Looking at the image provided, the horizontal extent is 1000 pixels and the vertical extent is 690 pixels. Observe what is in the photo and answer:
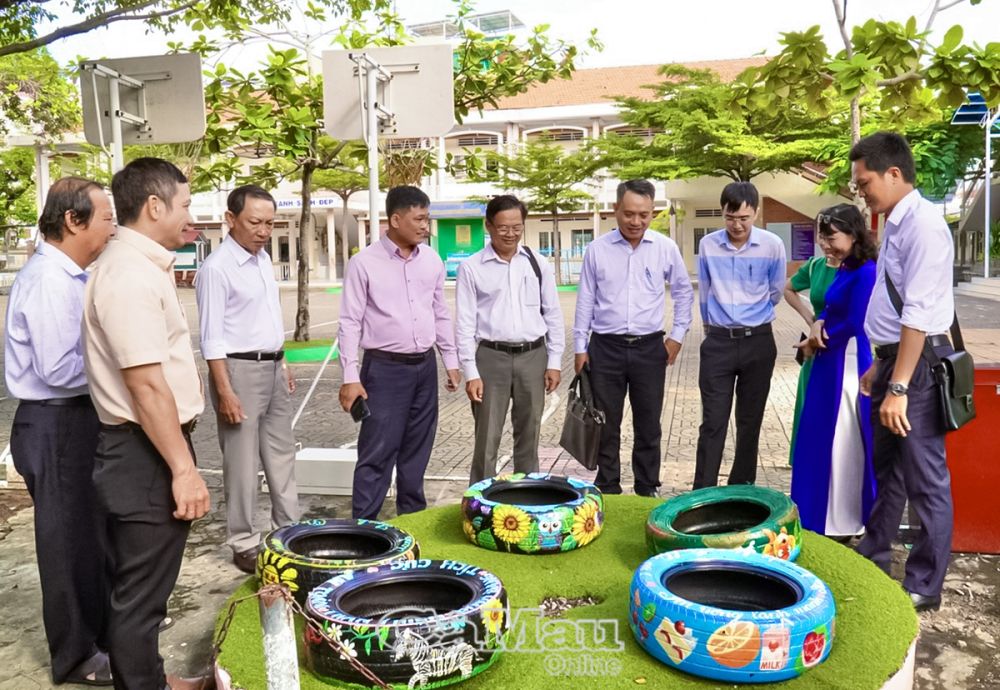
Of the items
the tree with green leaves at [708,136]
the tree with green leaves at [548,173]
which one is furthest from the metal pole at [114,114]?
the tree with green leaves at [548,173]

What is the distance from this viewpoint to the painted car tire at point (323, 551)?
141 inches

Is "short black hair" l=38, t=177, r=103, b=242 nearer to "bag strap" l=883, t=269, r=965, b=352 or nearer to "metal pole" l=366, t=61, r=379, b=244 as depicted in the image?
"metal pole" l=366, t=61, r=379, b=244

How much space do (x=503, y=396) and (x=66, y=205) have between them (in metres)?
2.68

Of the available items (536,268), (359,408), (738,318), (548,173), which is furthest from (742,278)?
(548,173)

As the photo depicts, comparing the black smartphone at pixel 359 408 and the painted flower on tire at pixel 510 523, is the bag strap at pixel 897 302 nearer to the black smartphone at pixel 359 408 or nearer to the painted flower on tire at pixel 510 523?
the painted flower on tire at pixel 510 523

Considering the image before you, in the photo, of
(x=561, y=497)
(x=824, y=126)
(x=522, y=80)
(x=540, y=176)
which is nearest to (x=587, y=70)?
(x=540, y=176)

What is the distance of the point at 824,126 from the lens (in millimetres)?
28953

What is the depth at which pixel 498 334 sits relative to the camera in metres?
5.32

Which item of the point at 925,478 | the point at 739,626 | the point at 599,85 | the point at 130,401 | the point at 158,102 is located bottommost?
the point at 739,626

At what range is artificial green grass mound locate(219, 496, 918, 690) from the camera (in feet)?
9.92

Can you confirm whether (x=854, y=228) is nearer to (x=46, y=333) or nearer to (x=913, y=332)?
(x=913, y=332)

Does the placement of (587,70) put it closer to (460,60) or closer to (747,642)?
(460,60)

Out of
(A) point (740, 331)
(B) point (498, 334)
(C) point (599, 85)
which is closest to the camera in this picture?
(B) point (498, 334)

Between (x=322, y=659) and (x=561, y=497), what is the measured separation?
6.44ft
